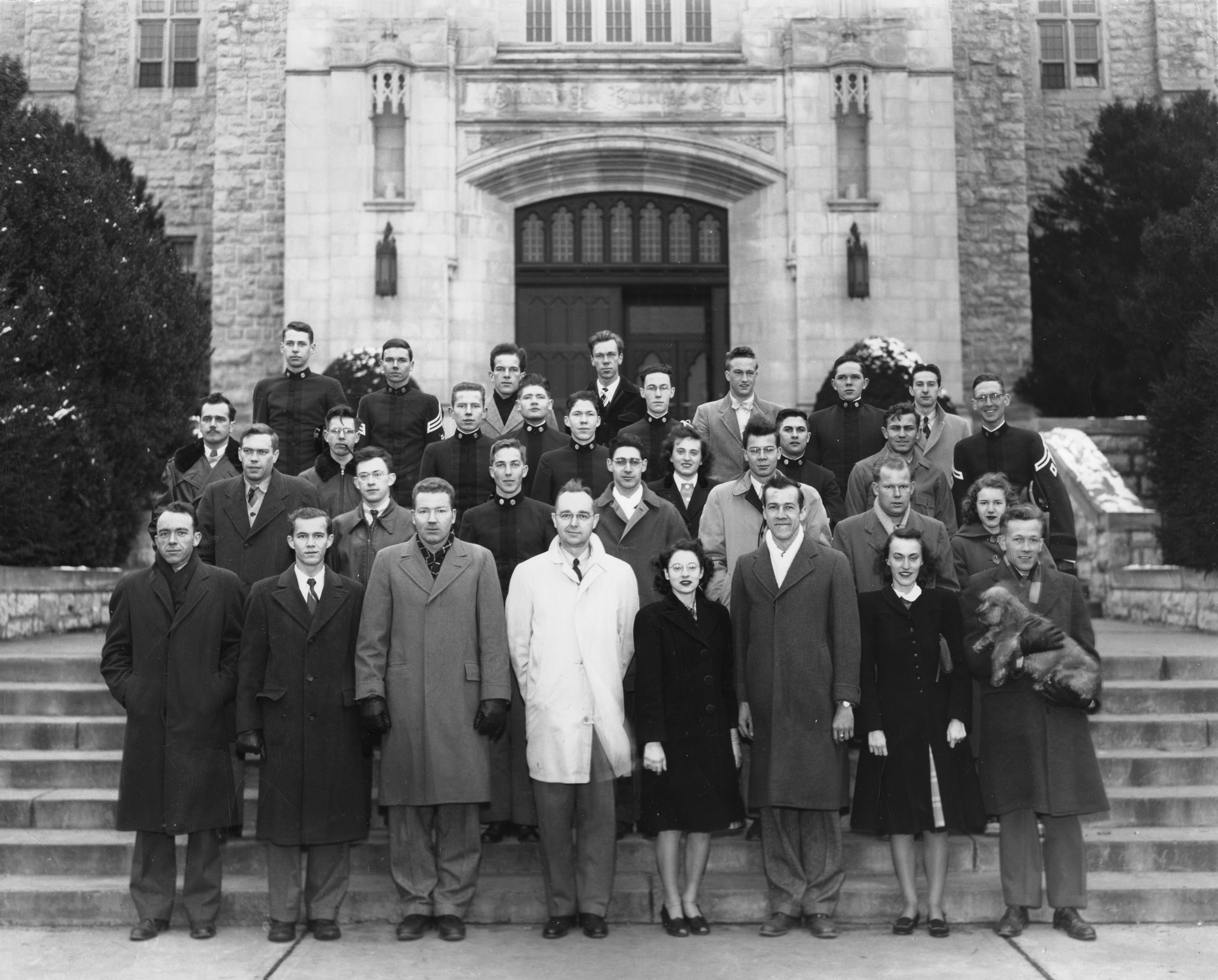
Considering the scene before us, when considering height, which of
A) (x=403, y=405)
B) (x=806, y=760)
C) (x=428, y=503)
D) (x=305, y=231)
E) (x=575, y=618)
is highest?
(x=305, y=231)

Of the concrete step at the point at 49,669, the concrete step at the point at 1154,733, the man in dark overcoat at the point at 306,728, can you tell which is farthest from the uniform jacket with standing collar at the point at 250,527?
the concrete step at the point at 1154,733

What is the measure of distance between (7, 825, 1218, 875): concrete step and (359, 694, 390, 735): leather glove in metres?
0.82

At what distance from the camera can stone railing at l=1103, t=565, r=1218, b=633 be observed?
1023 cm

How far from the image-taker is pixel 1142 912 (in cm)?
616

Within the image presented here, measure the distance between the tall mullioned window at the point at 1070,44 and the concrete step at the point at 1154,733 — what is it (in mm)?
13339

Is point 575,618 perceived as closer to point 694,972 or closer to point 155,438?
point 694,972

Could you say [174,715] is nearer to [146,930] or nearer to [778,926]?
[146,930]

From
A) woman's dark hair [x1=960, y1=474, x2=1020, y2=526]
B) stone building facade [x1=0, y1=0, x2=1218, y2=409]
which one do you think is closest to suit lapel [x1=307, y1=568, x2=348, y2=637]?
woman's dark hair [x1=960, y1=474, x2=1020, y2=526]

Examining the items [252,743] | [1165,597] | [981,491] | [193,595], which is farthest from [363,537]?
[1165,597]

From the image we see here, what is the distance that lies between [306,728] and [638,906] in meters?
1.64

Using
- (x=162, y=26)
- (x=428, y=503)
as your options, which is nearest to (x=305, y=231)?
(x=162, y=26)

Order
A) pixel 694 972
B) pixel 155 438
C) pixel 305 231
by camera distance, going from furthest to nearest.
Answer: pixel 305 231 → pixel 155 438 → pixel 694 972

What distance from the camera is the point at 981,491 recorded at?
654 cm

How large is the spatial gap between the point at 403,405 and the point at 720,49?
8.28 meters
